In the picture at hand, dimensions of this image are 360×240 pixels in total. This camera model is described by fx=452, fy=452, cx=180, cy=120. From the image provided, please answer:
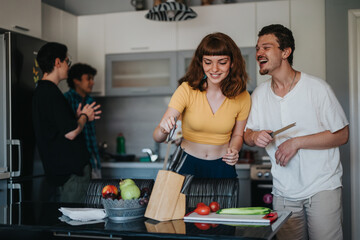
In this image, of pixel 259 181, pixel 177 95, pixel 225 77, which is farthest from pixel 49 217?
pixel 259 181

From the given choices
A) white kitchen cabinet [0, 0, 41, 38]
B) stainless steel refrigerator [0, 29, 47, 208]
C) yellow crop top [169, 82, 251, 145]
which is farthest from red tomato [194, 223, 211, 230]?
white kitchen cabinet [0, 0, 41, 38]

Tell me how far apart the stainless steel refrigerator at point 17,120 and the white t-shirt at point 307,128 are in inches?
75.6

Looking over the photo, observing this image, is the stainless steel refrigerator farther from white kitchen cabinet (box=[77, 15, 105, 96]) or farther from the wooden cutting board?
the wooden cutting board

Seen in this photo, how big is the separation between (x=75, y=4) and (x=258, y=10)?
2077mm

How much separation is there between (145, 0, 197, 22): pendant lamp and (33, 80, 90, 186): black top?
1099mm

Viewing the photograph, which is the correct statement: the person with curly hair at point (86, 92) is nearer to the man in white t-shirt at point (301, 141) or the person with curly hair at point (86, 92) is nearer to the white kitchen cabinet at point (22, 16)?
the white kitchen cabinet at point (22, 16)

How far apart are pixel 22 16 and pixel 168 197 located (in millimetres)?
2341

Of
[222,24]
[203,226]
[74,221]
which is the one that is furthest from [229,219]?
[222,24]

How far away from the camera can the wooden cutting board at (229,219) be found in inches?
64.9

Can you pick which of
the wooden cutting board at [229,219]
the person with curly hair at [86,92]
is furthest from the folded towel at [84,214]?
the person with curly hair at [86,92]

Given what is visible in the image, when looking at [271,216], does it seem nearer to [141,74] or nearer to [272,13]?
[272,13]

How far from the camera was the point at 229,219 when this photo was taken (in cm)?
169

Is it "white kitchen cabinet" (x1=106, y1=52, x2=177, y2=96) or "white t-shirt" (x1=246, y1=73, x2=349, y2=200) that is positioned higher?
"white kitchen cabinet" (x1=106, y1=52, x2=177, y2=96)

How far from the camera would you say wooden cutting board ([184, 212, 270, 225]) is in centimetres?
165
